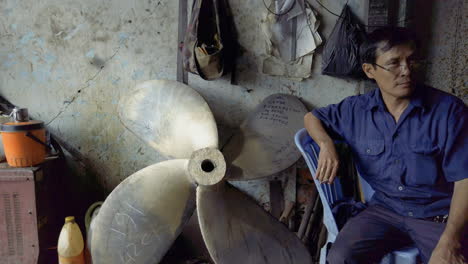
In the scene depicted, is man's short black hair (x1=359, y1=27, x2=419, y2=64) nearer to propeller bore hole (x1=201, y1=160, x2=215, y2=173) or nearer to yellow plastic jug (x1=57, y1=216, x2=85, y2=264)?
propeller bore hole (x1=201, y1=160, x2=215, y2=173)

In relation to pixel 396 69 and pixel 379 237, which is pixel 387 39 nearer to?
pixel 396 69

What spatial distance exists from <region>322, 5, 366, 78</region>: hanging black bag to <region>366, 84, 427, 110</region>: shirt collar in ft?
1.56

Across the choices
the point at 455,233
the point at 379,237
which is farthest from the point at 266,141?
the point at 455,233

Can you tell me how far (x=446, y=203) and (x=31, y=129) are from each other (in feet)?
7.02

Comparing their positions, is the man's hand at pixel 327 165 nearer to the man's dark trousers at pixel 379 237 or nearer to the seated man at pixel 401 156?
the seated man at pixel 401 156

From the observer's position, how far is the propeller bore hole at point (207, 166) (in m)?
1.91

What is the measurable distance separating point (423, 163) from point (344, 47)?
0.88m

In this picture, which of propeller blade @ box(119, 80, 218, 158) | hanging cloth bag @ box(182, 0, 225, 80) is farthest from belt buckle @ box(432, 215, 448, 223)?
hanging cloth bag @ box(182, 0, 225, 80)

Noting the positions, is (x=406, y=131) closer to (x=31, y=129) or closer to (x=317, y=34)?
(x=317, y=34)

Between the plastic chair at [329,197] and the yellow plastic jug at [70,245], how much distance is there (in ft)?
4.49

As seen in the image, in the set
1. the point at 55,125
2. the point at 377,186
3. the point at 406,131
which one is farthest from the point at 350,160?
the point at 55,125

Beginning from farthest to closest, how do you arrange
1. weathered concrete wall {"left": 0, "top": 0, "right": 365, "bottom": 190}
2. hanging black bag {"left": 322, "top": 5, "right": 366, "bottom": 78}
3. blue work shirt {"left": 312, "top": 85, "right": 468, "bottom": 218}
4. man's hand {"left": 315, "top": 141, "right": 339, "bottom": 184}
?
weathered concrete wall {"left": 0, "top": 0, "right": 365, "bottom": 190} < hanging black bag {"left": 322, "top": 5, "right": 366, "bottom": 78} < man's hand {"left": 315, "top": 141, "right": 339, "bottom": 184} < blue work shirt {"left": 312, "top": 85, "right": 468, "bottom": 218}

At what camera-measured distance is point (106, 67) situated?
8.09ft

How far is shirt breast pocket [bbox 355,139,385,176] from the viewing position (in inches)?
67.4
